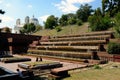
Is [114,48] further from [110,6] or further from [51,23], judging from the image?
[51,23]

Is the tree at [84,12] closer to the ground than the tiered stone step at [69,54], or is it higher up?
higher up

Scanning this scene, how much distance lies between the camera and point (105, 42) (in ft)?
68.5

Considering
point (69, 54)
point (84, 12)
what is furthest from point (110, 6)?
point (69, 54)

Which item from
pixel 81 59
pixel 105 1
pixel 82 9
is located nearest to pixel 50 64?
pixel 81 59

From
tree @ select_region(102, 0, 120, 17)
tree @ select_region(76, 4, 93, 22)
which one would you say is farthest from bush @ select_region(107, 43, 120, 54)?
tree @ select_region(76, 4, 93, 22)

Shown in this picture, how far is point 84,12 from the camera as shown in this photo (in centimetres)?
7562

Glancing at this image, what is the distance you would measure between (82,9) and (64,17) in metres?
8.50

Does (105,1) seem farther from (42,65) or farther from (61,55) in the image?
(42,65)

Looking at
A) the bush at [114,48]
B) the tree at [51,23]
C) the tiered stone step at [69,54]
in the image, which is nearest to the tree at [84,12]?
the tree at [51,23]

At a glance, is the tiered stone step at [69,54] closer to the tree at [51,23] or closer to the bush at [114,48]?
the bush at [114,48]

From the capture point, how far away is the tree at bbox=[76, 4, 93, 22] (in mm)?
74713

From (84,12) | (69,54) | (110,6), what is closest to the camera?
(69,54)

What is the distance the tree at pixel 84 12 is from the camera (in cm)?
7471

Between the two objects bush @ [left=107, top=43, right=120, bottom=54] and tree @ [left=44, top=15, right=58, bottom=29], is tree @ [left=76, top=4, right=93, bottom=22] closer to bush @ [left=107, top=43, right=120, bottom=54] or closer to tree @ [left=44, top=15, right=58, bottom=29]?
tree @ [left=44, top=15, right=58, bottom=29]
